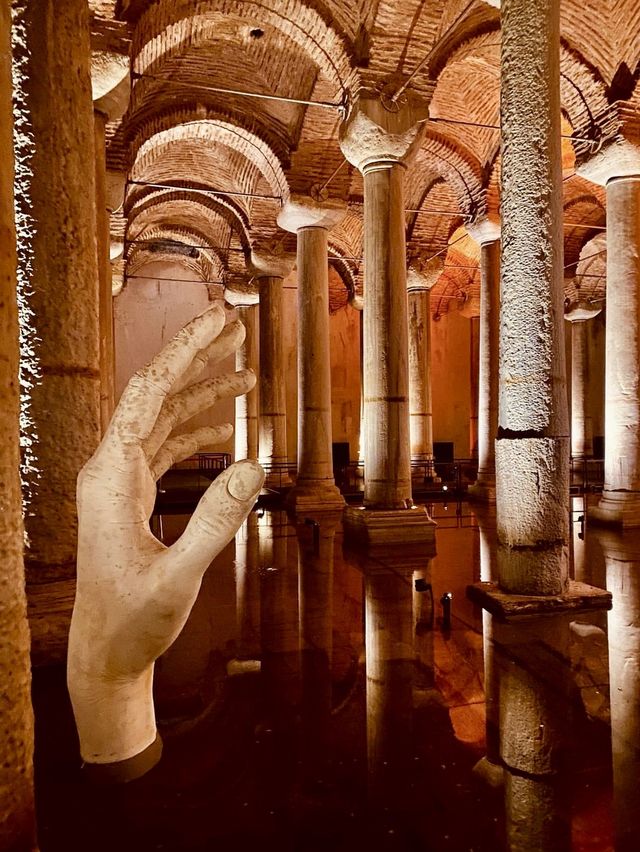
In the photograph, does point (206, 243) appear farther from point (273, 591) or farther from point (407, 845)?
point (407, 845)

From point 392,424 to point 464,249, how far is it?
13.5 meters

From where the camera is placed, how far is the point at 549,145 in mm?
5066

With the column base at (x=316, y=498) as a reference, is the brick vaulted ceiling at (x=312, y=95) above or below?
above

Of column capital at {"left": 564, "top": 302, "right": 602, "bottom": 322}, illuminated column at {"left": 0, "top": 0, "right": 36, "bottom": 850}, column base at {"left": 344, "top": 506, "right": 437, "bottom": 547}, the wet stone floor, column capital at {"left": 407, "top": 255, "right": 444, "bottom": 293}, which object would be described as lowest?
the wet stone floor

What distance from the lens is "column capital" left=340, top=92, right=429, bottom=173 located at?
7.66 m

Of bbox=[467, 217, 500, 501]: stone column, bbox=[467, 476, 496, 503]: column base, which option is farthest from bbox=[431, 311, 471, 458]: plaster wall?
bbox=[467, 217, 500, 501]: stone column

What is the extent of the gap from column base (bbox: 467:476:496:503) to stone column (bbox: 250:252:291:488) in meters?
3.92

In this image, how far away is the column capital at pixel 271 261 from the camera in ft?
43.5

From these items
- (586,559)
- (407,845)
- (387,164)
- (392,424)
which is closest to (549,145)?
(387,164)

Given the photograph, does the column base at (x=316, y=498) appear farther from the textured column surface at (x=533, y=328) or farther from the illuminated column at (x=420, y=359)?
the textured column surface at (x=533, y=328)

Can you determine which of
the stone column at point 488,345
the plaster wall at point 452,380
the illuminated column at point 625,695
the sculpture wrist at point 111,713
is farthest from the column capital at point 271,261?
the sculpture wrist at point 111,713

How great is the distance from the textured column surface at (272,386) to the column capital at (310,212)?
9.59 feet

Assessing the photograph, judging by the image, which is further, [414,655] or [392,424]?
[392,424]

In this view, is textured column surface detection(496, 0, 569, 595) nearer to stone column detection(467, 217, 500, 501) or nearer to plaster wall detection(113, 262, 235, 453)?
stone column detection(467, 217, 500, 501)
